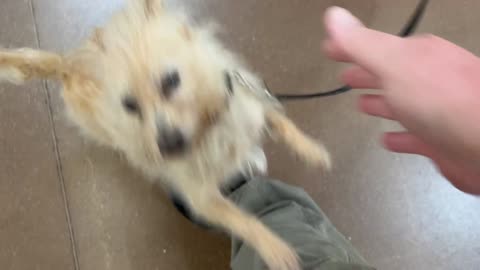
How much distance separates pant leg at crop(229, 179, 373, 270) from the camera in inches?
49.4

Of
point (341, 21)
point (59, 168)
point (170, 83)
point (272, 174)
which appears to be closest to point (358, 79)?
point (341, 21)

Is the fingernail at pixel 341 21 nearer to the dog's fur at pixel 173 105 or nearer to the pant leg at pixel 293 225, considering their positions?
the dog's fur at pixel 173 105

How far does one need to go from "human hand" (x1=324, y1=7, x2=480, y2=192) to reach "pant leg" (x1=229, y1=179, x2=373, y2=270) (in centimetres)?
53

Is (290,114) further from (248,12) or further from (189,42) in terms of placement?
(189,42)

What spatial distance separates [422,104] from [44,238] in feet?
3.74

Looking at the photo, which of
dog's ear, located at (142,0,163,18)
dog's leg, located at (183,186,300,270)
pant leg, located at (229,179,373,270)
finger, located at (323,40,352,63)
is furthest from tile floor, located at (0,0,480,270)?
finger, located at (323,40,352,63)

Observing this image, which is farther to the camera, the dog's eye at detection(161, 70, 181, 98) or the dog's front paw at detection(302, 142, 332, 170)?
the dog's front paw at detection(302, 142, 332, 170)

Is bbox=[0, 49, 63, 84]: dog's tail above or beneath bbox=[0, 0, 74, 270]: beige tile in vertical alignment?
above

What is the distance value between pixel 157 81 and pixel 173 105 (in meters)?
0.05

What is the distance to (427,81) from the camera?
680 millimetres

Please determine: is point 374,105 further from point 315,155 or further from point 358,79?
point 315,155

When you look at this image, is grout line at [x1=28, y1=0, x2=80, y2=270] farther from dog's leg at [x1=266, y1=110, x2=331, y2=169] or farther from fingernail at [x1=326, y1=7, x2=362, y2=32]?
fingernail at [x1=326, y1=7, x2=362, y2=32]

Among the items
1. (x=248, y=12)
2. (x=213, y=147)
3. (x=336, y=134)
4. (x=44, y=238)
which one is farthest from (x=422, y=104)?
(x=44, y=238)

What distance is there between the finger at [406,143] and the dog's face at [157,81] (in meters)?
0.31
